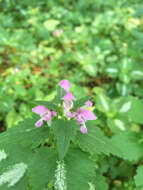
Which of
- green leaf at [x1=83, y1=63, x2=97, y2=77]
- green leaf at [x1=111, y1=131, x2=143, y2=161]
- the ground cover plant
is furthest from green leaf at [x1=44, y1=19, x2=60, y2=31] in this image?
green leaf at [x1=111, y1=131, x2=143, y2=161]

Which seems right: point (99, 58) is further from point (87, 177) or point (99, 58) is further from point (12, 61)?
point (87, 177)

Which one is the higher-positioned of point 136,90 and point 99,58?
point 99,58

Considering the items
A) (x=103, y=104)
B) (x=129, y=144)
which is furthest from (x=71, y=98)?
(x=103, y=104)

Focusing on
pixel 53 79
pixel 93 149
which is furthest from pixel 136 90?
pixel 93 149

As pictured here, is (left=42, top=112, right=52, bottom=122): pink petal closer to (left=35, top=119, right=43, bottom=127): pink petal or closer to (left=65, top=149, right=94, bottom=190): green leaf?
(left=35, top=119, right=43, bottom=127): pink petal

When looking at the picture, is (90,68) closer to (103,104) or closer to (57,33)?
(103,104)

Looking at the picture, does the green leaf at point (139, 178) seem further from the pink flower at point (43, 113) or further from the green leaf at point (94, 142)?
the pink flower at point (43, 113)
